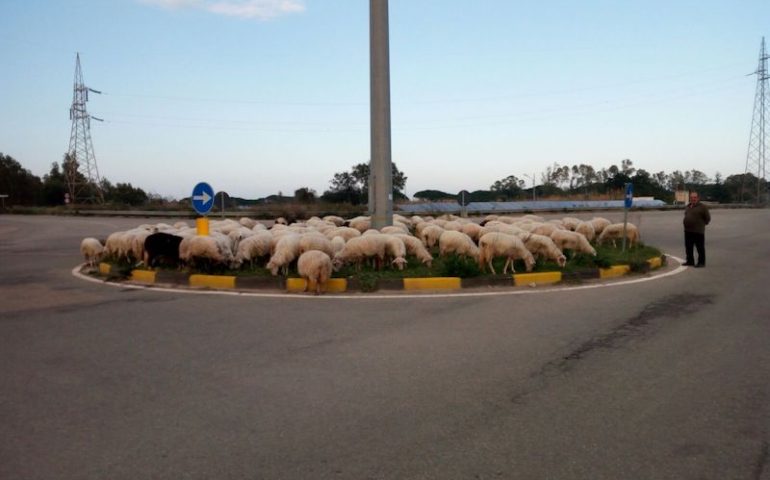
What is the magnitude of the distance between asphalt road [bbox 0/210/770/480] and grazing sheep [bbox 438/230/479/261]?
4143 mm

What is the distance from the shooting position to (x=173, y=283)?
11094mm

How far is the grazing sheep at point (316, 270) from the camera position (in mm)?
9695

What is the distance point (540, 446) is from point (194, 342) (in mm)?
4130

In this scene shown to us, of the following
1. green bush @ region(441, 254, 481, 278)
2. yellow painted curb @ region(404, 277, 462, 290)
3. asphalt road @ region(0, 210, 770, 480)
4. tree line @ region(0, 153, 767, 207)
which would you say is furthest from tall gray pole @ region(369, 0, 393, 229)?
tree line @ region(0, 153, 767, 207)

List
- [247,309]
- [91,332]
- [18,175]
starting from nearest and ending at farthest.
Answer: [91,332]
[247,309]
[18,175]

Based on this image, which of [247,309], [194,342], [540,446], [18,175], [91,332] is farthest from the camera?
[18,175]

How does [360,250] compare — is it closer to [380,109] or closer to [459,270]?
[459,270]

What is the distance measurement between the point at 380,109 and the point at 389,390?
11.0 metres

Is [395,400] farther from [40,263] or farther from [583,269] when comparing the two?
[40,263]

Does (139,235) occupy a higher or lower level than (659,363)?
higher

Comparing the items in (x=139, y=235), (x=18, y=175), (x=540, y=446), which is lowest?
(x=540, y=446)

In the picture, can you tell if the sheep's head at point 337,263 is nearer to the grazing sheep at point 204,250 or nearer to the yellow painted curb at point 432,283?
the yellow painted curb at point 432,283

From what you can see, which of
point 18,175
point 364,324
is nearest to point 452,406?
point 364,324

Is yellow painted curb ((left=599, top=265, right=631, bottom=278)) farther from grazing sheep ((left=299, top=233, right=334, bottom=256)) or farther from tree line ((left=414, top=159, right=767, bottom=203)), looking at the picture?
tree line ((left=414, top=159, right=767, bottom=203))
